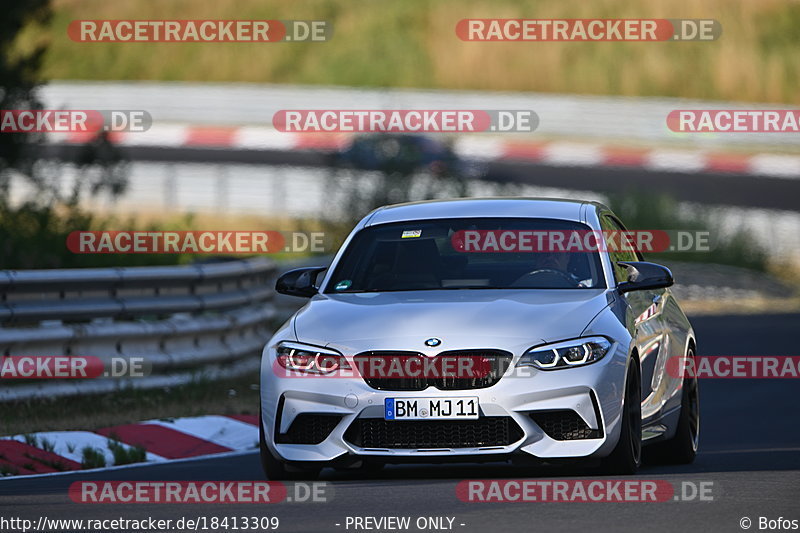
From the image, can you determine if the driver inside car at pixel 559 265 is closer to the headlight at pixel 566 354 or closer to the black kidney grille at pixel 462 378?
the headlight at pixel 566 354

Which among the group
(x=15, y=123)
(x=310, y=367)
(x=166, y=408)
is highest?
(x=15, y=123)

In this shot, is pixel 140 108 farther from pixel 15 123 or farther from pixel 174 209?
pixel 15 123

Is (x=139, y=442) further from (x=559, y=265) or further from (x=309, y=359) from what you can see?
(x=559, y=265)

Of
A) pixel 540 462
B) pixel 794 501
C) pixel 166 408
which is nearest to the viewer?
pixel 794 501

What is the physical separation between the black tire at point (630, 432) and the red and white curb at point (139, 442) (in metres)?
3.37

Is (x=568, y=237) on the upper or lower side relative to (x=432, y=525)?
upper

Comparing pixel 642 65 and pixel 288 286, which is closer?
pixel 288 286

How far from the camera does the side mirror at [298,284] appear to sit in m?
10.1

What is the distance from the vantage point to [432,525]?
7539 mm

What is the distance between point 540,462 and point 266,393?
57.2 inches

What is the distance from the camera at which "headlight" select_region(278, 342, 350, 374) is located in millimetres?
9016

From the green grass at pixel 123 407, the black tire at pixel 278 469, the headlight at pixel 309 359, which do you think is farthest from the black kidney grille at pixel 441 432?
the green grass at pixel 123 407

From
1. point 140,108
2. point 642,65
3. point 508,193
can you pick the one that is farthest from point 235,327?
point 642,65

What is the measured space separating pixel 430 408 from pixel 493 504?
790mm
